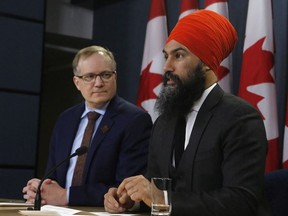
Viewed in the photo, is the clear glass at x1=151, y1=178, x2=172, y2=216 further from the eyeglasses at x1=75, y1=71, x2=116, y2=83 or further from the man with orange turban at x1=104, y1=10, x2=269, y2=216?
the eyeglasses at x1=75, y1=71, x2=116, y2=83

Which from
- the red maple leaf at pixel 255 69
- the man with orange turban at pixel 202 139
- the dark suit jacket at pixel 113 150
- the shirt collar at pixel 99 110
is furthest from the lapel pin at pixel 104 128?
the red maple leaf at pixel 255 69

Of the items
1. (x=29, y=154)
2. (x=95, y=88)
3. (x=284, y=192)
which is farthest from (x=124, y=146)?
(x=29, y=154)

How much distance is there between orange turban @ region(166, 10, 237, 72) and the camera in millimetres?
2281

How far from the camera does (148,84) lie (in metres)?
4.16

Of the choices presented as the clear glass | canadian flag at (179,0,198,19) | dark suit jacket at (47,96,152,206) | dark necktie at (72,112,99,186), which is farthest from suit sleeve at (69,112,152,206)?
canadian flag at (179,0,198,19)

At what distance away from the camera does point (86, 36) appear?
5527 mm

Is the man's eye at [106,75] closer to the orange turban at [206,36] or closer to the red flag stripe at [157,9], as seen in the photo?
the orange turban at [206,36]

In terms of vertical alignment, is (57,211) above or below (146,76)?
below

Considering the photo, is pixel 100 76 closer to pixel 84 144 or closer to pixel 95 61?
pixel 95 61

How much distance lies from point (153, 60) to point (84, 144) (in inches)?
55.2

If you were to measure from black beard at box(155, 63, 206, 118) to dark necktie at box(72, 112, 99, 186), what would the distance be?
0.74m

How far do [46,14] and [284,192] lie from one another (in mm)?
3523

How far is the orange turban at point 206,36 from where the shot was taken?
2.28 m

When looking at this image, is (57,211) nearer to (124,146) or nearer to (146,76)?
(124,146)
